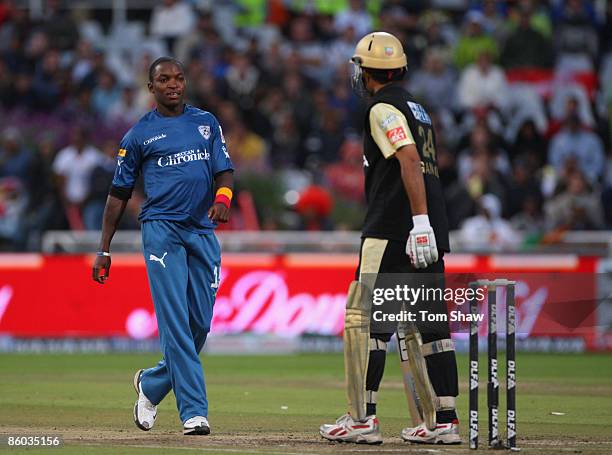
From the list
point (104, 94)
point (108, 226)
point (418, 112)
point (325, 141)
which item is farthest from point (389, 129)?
point (104, 94)

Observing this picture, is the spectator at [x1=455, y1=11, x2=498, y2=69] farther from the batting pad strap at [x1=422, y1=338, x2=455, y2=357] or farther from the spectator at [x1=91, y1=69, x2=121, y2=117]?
the batting pad strap at [x1=422, y1=338, x2=455, y2=357]

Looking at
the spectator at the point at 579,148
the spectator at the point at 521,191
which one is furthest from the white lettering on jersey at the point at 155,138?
the spectator at the point at 579,148

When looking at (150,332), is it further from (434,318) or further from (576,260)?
(434,318)

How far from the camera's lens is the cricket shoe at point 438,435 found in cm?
Answer: 891

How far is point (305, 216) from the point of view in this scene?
66.5 feet

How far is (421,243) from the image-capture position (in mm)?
8758

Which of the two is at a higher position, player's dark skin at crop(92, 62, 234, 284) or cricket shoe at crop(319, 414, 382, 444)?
player's dark skin at crop(92, 62, 234, 284)

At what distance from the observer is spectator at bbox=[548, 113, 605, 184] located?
873 inches

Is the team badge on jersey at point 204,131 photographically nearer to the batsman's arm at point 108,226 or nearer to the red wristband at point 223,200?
the red wristband at point 223,200

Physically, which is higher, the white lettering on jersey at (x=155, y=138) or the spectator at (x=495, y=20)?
the spectator at (x=495, y=20)

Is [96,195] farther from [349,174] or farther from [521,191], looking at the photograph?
[521,191]

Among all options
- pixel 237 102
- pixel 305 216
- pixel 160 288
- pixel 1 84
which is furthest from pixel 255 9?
pixel 160 288

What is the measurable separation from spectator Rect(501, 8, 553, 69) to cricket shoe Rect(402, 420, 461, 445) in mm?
15549

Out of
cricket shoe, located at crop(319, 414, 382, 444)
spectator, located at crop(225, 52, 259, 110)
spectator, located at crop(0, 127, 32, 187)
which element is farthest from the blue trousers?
spectator, located at crop(225, 52, 259, 110)
